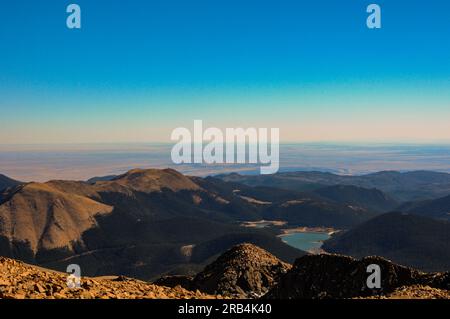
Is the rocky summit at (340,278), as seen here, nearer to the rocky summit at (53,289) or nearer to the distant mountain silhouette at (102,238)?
the rocky summit at (53,289)

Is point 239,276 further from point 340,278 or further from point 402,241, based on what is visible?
point 402,241

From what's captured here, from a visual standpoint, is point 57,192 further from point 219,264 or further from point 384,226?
point 219,264

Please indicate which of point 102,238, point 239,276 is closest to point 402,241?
point 102,238

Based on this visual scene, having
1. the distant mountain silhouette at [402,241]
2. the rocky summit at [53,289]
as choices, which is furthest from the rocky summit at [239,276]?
the distant mountain silhouette at [402,241]
